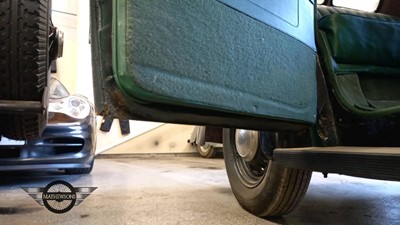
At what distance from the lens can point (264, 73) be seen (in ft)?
2.54

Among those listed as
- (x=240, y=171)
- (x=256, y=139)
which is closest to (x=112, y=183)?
(x=240, y=171)

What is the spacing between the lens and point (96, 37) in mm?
645

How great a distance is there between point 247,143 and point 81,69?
4042 mm

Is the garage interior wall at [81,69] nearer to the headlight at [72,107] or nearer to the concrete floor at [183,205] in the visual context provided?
the concrete floor at [183,205]

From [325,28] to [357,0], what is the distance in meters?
1.46

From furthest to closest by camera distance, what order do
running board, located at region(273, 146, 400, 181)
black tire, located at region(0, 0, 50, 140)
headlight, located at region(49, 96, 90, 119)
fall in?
headlight, located at region(49, 96, 90, 119)
black tire, located at region(0, 0, 50, 140)
running board, located at region(273, 146, 400, 181)

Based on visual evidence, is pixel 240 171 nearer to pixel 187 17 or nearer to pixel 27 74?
pixel 27 74

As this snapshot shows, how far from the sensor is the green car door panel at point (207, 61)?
0.58 meters

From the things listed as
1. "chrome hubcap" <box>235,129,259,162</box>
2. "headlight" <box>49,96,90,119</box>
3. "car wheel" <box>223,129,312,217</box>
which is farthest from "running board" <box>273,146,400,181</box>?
"headlight" <box>49,96,90,119</box>

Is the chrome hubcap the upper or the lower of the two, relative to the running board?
lower

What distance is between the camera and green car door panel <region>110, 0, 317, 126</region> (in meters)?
0.58

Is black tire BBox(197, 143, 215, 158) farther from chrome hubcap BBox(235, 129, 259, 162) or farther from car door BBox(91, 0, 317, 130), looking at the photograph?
car door BBox(91, 0, 317, 130)

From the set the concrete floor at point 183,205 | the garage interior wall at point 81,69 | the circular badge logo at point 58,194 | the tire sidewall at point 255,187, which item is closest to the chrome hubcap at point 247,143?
the tire sidewall at point 255,187

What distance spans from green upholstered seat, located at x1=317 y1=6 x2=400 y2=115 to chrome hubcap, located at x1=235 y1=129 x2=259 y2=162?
0.47 metres
